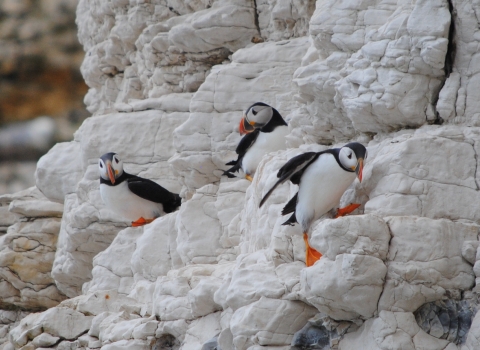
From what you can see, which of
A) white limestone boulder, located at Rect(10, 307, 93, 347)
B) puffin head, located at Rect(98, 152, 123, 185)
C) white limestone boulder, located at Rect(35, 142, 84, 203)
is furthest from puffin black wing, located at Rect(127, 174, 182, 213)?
white limestone boulder, located at Rect(35, 142, 84, 203)

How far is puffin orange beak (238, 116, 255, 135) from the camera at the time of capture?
663 centimetres

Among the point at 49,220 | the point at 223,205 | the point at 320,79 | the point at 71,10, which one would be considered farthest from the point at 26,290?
the point at 71,10

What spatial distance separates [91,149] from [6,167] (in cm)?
822

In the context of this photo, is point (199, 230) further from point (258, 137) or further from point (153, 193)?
point (153, 193)

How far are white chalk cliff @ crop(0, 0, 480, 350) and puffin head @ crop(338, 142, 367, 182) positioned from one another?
168 millimetres

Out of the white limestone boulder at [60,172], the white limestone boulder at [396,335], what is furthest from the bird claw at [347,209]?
the white limestone boulder at [60,172]

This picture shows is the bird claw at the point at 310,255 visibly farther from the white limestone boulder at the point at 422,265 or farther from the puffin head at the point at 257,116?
the puffin head at the point at 257,116

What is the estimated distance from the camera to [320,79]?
190 inches

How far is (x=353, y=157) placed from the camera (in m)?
Result: 3.89

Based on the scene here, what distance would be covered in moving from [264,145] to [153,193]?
1809 mm

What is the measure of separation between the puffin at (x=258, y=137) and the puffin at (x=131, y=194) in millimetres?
Result: 1393

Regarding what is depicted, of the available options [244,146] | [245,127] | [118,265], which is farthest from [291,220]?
[118,265]

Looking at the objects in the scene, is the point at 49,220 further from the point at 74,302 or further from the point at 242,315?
the point at 242,315

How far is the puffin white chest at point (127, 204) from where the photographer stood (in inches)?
301
